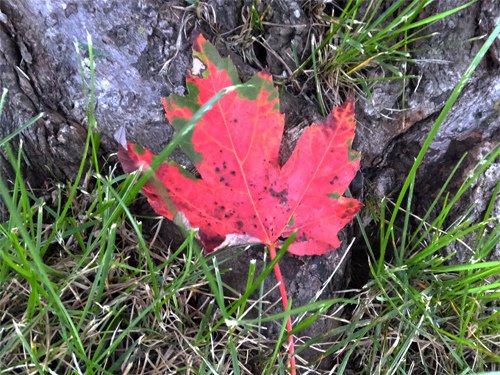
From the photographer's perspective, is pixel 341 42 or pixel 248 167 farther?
pixel 341 42

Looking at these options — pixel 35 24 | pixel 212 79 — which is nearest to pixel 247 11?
pixel 212 79

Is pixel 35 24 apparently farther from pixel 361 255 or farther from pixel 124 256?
pixel 361 255

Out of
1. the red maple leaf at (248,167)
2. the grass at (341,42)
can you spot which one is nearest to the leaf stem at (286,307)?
the red maple leaf at (248,167)

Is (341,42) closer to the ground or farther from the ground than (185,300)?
farther from the ground

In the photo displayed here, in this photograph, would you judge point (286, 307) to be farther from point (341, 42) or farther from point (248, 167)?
point (341, 42)

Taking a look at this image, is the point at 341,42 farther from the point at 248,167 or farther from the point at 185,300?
the point at 185,300

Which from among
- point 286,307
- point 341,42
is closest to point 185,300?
point 286,307
